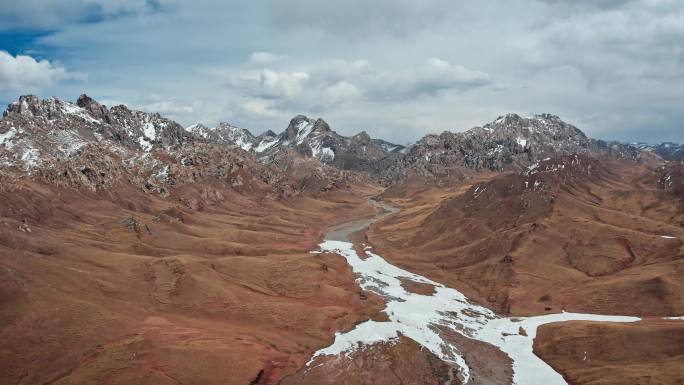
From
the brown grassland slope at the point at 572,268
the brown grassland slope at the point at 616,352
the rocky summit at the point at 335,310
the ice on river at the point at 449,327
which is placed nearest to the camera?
the brown grassland slope at the point at 616,352

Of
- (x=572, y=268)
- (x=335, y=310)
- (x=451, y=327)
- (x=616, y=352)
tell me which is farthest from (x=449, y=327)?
(x=572, y=268)

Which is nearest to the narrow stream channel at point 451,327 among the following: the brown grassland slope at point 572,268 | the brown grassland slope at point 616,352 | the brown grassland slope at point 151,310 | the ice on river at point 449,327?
the ice on river at point 449,327

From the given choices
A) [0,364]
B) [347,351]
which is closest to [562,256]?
[347,351]

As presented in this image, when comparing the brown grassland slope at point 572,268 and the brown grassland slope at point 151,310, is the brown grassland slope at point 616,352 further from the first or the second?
the brown grassland slope at point 151,310

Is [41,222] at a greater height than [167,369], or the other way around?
[41,222]

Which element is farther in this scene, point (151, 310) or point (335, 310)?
point (335, 310)

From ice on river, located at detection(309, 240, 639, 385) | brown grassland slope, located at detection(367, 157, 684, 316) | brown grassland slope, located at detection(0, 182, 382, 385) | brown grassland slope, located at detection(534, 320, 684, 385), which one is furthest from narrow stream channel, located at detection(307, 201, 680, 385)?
brown grassland slope, located at detection(367, 157, 684, 316)

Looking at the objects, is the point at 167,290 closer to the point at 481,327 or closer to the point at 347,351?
the point at 347,351

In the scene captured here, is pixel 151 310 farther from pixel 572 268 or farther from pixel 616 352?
pixel 572 268
